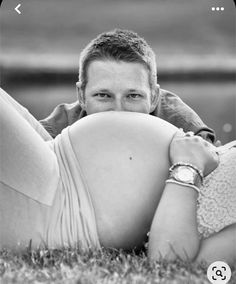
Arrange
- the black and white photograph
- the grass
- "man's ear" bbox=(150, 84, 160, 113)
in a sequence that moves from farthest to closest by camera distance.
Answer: "man's ear" bbox=(150, 84, 160, 113) → the black and white photograph → the grass

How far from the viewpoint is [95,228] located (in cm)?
148

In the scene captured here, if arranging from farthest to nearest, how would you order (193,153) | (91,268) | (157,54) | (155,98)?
(157,54) < (155,98) < (193,153) < (91,268)

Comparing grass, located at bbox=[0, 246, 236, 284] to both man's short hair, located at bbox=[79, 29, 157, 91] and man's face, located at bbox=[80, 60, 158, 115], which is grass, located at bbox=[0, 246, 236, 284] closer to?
man's face, located at bbox=[80, 60, 158, 115]

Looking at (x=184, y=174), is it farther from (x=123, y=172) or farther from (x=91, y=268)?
(x=91, y=268)

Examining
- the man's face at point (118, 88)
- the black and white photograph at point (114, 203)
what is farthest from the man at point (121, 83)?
the black and white photograph at point (114, 203)

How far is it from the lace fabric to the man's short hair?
1.98 ft

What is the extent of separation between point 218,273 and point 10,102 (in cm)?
65

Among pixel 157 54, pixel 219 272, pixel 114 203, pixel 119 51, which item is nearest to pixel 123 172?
pixel 114 203

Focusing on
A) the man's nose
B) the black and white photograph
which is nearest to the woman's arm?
the black and white photograph

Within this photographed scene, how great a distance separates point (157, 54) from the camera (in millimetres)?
4840

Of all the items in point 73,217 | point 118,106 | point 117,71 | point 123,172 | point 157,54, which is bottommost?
point 73,217

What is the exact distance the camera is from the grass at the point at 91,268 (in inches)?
47.9

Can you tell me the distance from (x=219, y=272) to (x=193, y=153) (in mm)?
329

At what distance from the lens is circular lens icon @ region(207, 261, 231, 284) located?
1.26m
